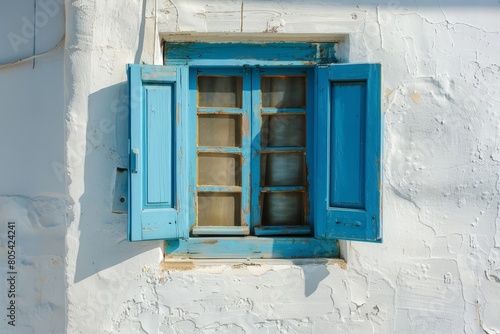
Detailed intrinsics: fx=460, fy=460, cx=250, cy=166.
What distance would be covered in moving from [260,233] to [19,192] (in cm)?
149

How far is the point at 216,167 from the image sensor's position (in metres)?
2.71

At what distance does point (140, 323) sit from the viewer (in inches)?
100

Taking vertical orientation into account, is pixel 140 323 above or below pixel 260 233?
below

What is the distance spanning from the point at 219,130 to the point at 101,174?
71cm

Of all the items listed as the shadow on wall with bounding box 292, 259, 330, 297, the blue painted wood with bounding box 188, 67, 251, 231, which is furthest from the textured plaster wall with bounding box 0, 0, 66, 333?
the shadow on wall with bounding box 292, 259, 330, 297

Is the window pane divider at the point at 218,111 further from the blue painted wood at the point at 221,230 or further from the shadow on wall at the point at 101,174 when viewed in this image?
the blue painted wood at the point at 221,230

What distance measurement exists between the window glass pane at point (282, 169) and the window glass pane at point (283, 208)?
0.23ft

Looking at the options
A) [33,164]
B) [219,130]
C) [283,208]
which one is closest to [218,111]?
[219,130]

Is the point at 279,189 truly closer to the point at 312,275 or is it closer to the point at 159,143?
the point at 312,275

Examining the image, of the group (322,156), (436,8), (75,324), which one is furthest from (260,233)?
(436,8)

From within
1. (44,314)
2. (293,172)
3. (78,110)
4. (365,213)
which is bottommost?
(44,314)

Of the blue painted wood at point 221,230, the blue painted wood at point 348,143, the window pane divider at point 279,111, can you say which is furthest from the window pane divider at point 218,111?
the blue painted wood at point 221,230

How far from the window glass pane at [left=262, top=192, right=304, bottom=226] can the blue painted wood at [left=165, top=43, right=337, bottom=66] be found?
30.4 inches

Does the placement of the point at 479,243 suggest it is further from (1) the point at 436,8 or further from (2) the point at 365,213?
(1) the point at 436,8
